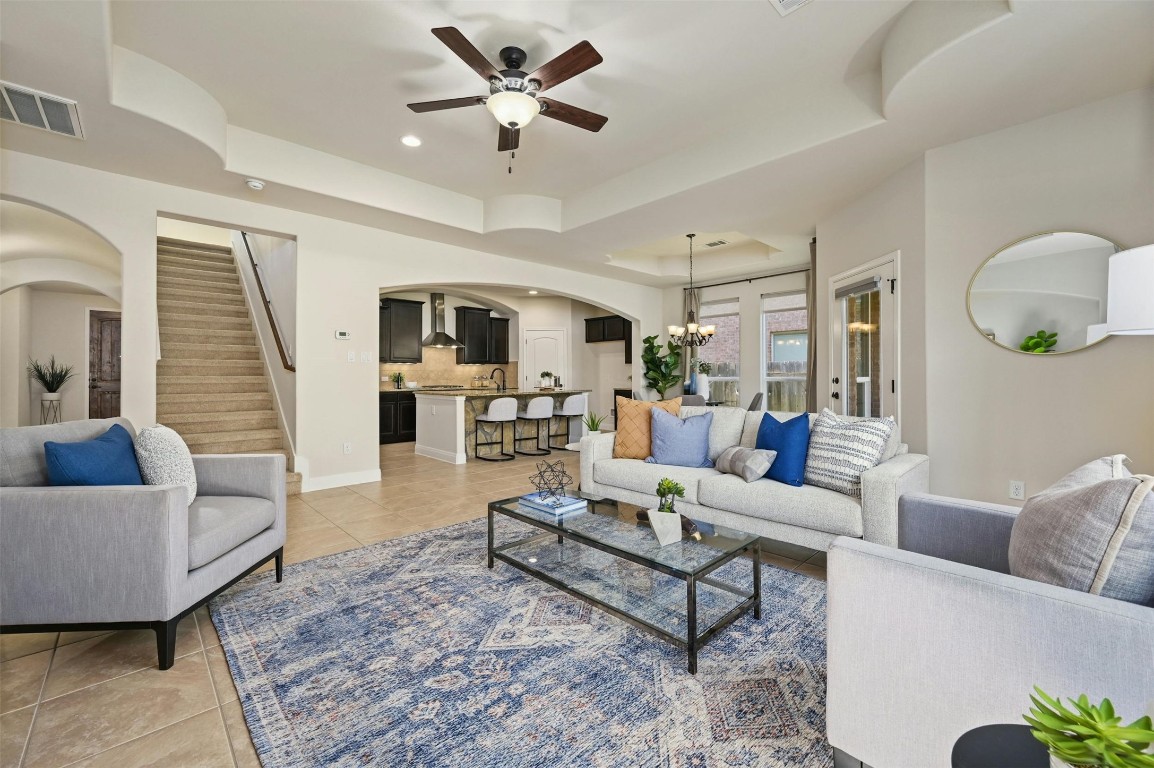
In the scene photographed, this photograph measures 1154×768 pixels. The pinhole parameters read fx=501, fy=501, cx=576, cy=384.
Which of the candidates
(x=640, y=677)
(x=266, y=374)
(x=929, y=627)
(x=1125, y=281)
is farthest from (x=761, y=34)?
(x=266, y=374)

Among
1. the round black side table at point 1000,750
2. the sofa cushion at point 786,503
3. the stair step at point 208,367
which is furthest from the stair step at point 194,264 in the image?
the round black side table at point 1000,750

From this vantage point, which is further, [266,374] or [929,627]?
[266,374]

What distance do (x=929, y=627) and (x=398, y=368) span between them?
30.0 feet

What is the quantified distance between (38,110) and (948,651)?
4950 mm

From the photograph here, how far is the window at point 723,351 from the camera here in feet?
26.6

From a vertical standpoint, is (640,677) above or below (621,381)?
below

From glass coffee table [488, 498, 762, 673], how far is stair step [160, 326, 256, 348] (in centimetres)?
530

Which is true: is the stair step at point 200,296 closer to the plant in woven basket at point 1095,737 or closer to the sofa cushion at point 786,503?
the sofa cushion at point 786,503

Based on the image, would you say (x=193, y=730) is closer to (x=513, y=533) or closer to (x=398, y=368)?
(x=513, y=533)

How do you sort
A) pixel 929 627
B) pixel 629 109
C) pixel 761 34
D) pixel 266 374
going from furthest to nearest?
pixel 266 374
pixel 629 109
pixel 761 34
pixel 929 627

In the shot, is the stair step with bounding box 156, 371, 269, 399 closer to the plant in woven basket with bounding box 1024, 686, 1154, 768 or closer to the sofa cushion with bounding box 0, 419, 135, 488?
the sofa cushion with bounding box 0, 419, 135, 488

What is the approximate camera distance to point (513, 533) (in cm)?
342

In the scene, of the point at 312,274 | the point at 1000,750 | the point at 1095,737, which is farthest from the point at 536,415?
the point at 1095,737

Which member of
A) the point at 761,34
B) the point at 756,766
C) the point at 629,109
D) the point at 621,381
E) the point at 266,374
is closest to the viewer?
the point at 756,766
